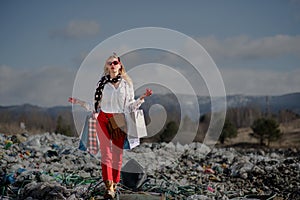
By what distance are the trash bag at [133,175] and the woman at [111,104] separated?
59 centimetres

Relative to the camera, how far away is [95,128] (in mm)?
3941

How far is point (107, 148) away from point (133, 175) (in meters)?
0.81

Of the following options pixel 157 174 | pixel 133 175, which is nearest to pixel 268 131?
pixel 157 174

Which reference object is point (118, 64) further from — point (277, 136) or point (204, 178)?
point (277, 136)

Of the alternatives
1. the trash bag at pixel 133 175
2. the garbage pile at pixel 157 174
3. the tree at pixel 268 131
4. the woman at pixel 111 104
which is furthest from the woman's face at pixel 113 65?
the tree at pixel 268 131

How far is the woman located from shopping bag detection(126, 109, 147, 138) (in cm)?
6

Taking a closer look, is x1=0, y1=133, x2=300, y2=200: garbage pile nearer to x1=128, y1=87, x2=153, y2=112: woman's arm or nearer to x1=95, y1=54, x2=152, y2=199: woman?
x1=95, y1=54, x2=152, y2=199: woman

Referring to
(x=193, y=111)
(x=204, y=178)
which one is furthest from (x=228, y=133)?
(x=193, y=111)

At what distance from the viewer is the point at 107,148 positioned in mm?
3871

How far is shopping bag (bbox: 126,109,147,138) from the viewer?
3.81 metres

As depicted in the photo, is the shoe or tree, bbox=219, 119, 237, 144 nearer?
the shoe

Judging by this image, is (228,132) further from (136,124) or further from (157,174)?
(136,124)

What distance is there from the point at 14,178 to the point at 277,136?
1946cm

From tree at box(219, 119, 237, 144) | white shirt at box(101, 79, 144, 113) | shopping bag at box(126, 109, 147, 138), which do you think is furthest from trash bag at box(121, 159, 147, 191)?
tree at box(219, 119, 237, 144)
